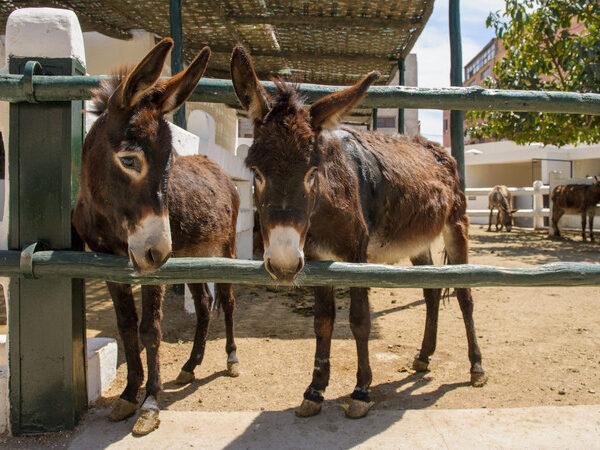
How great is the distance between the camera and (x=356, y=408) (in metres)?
2.48

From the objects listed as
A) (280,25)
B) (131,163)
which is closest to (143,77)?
(131,163)

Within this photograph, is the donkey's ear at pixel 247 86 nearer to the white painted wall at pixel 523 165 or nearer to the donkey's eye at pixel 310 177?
the donkey's eye at pixel 310 177

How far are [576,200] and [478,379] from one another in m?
13.3

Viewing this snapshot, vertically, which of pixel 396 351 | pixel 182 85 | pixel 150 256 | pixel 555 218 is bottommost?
pixel 396 351

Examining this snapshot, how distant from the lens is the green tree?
9742 mm

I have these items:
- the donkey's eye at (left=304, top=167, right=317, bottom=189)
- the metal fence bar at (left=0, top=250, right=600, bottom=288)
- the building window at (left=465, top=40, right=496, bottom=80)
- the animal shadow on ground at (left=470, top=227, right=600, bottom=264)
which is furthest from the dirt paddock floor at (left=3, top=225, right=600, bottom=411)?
the building window at (left=465, top=40, right=496, bottom=80)

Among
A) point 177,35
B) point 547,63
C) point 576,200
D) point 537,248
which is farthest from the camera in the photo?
point 576,200

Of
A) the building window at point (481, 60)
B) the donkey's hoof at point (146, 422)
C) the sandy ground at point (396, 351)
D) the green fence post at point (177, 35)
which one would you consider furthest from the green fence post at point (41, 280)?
the building window at point (481, 60)

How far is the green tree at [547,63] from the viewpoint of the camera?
9742 millimetres

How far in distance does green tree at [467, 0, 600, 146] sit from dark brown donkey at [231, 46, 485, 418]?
302 inches

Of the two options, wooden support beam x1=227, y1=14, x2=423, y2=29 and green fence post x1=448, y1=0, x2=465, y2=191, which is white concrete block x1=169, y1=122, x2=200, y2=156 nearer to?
green fence post x1=448, y1=0, x2=465, y2=191

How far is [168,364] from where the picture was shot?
3.78 meters

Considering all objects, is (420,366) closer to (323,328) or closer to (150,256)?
(323,328)

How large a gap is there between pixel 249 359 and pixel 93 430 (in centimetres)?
180
